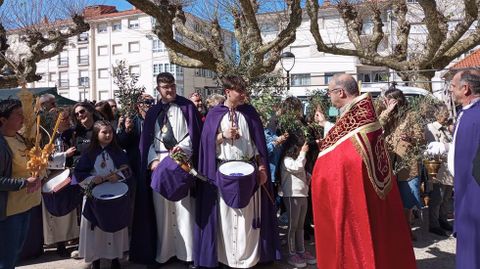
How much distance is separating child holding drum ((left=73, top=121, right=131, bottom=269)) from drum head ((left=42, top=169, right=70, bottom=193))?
41 cm

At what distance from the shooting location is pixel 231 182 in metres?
4.61

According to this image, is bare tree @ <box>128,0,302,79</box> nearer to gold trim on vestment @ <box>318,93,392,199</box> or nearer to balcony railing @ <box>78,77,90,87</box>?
gold trim on vestment @ <box>318,93,392,199</box>

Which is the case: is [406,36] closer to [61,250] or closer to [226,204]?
[226,204]

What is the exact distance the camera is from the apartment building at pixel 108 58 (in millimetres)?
52062

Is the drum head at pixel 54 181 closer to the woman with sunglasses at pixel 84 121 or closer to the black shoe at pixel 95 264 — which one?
the woman with sunglasses at pixel 84 121

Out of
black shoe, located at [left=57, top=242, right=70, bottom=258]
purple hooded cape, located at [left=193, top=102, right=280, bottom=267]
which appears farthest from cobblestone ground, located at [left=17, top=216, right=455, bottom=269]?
purple hooded cape, located at [left=193, top=102, right=280, bottom=267]

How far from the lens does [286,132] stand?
5.31m

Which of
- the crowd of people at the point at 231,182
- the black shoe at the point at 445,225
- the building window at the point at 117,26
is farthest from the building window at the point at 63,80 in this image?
the black shoe at the point at 445,225

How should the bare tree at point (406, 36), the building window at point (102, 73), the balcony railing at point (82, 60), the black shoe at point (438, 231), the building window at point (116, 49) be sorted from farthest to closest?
1. the balcony railing at point (82, 60)
2. the building window at point (102, 73)
3. the building window at point (116, 49)
4. the bare tree at point (406, 36)
5. the black shoe at point (438, 231)

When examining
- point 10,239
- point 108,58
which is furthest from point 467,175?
point 108,58

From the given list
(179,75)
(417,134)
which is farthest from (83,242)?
(179,75)

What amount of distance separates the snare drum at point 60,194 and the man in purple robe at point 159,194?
763 millimetres

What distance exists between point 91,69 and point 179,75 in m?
12.4

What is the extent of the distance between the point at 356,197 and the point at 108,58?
55.1 meters
